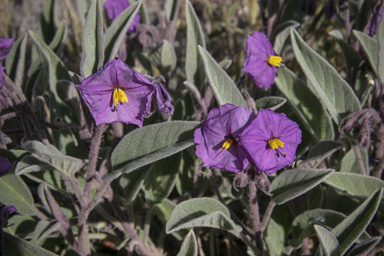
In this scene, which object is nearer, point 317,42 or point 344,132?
point 344,132

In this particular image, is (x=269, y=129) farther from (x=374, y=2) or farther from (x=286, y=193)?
(x=374, y=2)

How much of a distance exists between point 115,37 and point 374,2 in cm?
168

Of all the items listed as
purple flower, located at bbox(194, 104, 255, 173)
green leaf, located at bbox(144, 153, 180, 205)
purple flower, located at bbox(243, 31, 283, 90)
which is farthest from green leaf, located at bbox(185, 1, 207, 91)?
purple flower, located at bbox(194, 104, 255, 173)

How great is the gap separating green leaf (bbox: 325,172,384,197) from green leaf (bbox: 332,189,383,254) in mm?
184

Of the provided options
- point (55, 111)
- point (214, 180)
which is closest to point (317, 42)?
point (214, 180)

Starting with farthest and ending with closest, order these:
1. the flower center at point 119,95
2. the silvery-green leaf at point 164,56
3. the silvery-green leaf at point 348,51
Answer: the silvery-green leaf at point 164,56
the silvery-green leaf at point 348,51
the flower center at point 119,95

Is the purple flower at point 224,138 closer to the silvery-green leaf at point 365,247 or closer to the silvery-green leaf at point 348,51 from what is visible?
the silvery-green leaf at point 365,247

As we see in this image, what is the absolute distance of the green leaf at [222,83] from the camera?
171cm

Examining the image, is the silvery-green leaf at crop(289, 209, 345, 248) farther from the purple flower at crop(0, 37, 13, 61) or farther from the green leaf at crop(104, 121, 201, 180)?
the purple flower at crop(0, 37, 13, 61)

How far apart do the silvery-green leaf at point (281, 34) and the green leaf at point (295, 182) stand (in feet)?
3.80

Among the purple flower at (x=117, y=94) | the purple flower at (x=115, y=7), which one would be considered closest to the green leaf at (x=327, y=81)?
the purple flower at (x=117, y=94)

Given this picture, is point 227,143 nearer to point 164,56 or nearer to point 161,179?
point 161,179

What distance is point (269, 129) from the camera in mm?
1455

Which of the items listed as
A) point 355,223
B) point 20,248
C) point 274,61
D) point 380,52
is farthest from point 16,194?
point 380,52
